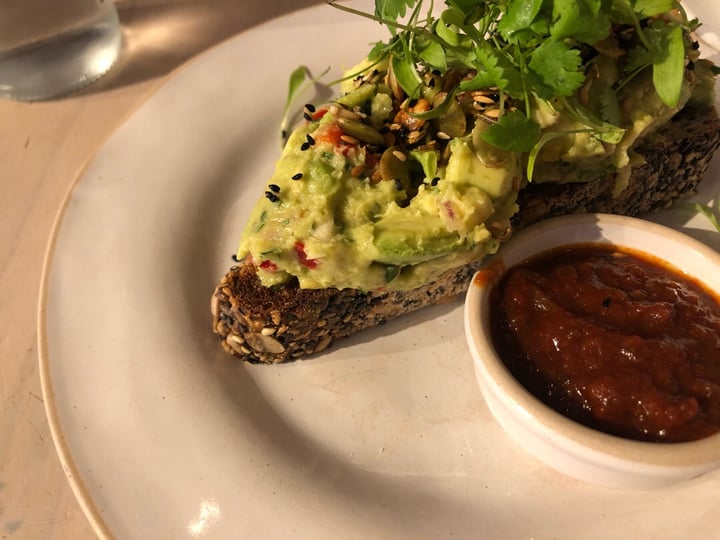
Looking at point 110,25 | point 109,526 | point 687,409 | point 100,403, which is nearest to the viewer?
point 687,409

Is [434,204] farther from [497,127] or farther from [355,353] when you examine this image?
[355,353]

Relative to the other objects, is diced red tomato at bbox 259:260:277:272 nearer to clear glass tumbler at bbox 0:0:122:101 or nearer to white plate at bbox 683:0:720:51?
clear glass tumbler at bbox 0:0:122:101

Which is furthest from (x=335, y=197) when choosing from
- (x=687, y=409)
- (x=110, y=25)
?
(x=110, y=25)

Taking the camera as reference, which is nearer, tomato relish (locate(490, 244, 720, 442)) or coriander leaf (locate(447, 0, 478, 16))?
tomato relish (locate(490, 244, 720, 442))

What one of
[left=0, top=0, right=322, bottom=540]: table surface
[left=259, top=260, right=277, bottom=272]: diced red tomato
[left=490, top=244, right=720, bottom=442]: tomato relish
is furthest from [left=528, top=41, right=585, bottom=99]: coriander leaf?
[left=0, top=0, right=322, bottom=540]: table surface

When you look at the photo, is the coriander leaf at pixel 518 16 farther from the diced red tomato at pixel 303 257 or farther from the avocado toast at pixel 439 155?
the diced red tomato at pixel 303 257
